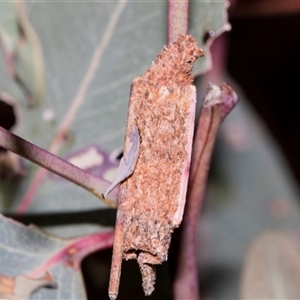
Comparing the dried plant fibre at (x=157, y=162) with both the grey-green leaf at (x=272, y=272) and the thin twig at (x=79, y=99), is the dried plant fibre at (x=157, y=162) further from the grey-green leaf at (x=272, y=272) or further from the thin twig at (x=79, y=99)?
the grey-green leaf at (x=272, y=272)

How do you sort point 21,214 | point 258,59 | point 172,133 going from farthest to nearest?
point 258,59 < point 21,214 < point 172,133

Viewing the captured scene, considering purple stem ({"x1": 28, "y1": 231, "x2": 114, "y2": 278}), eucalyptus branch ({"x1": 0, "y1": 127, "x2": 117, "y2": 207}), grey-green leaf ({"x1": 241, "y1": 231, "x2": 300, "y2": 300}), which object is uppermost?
grey-green leaf ({"x1": 241, "y1": 231, "x2": 300, "y2": 300})

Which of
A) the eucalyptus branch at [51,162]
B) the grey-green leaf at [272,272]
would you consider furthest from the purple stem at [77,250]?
the grey-green leaf at [272,272]

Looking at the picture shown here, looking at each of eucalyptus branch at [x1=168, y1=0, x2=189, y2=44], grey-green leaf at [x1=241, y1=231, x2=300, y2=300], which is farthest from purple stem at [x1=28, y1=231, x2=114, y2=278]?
grey-green leaf at [x1=241, y1=231, x2=300, y2=300]

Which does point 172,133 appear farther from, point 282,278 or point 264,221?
point 264,221

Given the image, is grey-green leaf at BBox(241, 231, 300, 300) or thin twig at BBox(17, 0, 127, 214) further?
grey-green leaf at BBox(241, 231, 300, 300)

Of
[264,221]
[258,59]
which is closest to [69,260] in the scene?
[264,221]

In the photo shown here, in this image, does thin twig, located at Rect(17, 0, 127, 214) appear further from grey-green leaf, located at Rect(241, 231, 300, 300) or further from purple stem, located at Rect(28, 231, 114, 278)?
grey-green leaf, located at Rect(241, 231, 300, 300)
